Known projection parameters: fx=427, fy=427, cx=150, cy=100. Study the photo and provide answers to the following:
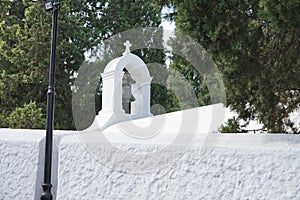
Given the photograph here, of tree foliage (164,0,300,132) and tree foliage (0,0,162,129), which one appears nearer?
tree foliage (164,0,300,132)

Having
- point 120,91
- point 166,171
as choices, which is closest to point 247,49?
point 166,171

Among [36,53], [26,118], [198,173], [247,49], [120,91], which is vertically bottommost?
[198,173]

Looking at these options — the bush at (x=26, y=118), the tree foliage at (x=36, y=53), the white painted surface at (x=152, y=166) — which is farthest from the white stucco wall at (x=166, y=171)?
Answer: the tree foliage at (x=36, y=53)

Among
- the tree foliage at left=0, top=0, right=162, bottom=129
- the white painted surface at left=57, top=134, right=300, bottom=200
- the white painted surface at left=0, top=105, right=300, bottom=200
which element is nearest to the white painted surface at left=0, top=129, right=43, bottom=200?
the white painted surface at left=0, top=105, right=300, bottom=200

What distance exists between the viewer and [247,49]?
4.25 meters

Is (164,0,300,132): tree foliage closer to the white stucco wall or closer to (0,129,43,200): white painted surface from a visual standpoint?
the white stucco wall

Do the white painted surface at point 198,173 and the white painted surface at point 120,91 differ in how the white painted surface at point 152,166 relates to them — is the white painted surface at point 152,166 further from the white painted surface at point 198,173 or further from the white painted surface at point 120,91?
the white painted surface at point 120,91

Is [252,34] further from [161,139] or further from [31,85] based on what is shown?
[31,85]

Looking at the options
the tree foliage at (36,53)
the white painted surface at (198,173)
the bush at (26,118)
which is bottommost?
the white painted surface at (198,173)

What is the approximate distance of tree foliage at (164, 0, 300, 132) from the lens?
4.13 meters

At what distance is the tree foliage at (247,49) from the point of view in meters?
4.13

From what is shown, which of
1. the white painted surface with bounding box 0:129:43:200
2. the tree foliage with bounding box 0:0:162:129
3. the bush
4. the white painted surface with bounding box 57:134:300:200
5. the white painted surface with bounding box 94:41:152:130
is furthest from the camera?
the tree foliage with bounding box 0:0:162:129

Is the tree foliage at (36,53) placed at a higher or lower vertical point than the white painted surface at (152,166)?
higher

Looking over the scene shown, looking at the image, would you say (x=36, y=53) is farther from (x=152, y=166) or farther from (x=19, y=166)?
(x=152, y=166)
